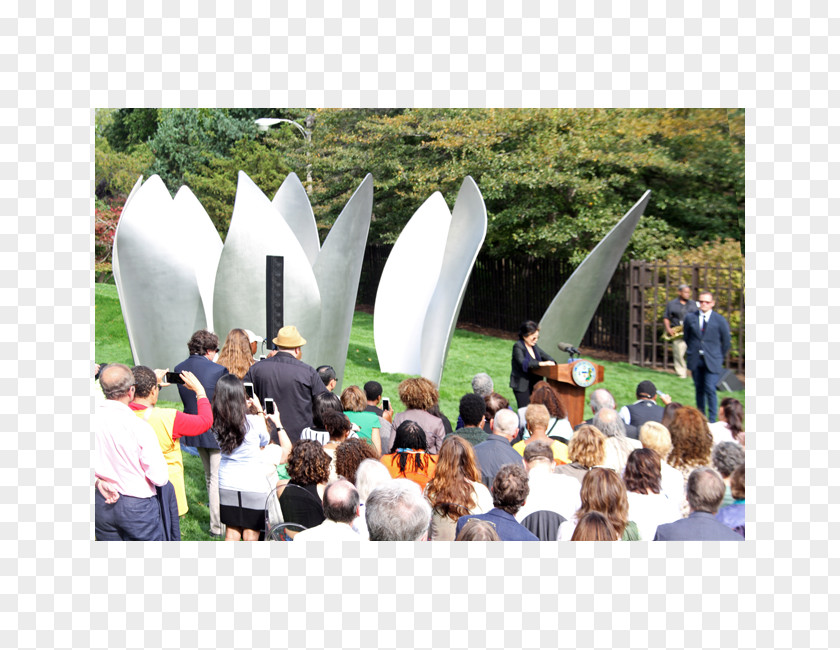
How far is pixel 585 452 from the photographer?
452cm

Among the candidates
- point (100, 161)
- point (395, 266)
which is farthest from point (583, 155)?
point (100, 161)

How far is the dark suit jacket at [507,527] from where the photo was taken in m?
3.66

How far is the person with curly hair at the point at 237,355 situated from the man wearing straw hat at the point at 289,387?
65cm

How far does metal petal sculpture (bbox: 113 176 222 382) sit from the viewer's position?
316 inches

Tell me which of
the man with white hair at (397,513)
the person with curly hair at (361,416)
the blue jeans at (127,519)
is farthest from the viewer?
the person with curly hair at (361,416)

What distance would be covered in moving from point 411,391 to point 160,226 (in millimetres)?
3971

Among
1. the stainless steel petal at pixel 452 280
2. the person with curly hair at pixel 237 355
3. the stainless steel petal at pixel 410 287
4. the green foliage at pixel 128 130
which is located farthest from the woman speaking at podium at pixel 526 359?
the green foliage at pixel 128 130

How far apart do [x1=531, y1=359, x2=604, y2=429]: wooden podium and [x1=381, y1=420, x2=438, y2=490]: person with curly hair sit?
2971 millimetres

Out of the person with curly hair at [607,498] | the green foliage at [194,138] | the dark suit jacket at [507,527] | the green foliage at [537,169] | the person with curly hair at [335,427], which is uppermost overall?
the green foliage at [194,138]

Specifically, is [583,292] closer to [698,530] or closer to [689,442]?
[689,442]

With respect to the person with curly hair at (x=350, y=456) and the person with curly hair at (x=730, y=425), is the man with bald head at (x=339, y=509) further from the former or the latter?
the person with curly hair at (x=730, y=425)

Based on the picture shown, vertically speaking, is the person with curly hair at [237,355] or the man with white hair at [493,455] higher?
the person with curly hair at [237,355]

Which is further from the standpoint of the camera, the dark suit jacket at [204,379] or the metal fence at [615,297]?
the metal fence at [615,297]

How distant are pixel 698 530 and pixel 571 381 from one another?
3.60 m
